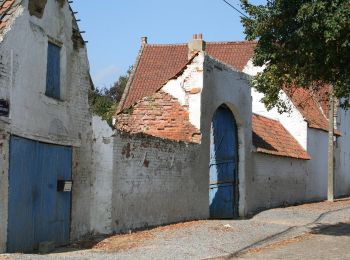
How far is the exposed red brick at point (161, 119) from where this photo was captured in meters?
18.1

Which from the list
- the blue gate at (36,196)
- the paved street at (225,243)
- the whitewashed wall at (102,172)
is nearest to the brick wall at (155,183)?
the whitewashed wall at (102,172)

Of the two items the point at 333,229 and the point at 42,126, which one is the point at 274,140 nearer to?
the point at 333,229

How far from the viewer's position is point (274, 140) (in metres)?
26.8

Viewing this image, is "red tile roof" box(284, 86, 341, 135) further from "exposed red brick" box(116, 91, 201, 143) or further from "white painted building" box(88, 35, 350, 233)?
"exposed red brick" box(116, 91, 201, 143)

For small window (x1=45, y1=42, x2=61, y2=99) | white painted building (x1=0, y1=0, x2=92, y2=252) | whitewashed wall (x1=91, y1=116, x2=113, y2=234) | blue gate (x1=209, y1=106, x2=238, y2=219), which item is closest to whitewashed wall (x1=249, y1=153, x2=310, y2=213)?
blue gate (x1=209, y1=106, x2=238, y2=219)

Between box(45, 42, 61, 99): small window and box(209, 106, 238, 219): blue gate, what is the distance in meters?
9.09

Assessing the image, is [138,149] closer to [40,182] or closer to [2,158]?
[40,182]

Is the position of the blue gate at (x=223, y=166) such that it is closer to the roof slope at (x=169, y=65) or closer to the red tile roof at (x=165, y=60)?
the roof slope at (x=169, y=65)

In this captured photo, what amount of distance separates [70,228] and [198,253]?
290 cm

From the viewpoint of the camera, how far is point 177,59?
3919cm

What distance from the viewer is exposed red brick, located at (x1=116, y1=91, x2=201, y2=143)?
59.4ft

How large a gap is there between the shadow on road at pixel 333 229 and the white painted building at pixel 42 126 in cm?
700

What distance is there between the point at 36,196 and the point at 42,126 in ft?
4.53

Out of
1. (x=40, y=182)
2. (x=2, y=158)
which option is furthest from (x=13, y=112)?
(x=40, y=182)
